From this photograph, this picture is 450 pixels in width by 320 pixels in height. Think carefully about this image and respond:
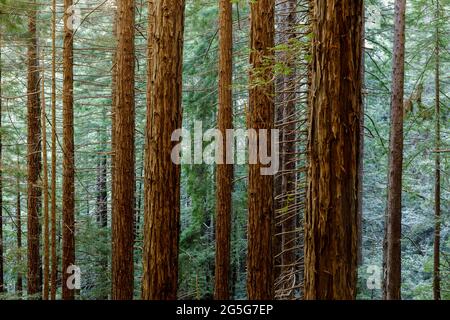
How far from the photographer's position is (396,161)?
399 inches

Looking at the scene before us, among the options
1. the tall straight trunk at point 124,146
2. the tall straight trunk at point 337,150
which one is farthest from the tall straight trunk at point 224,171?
the tall straight trunk at point 337,150

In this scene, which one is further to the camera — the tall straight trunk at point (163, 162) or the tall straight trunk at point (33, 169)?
A: the tall straight trunk at point (33, 169)

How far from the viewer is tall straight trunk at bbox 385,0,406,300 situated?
9.95 m

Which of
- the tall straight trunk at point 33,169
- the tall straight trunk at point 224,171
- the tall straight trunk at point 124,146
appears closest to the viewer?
the tall straight trunk at point 124,146

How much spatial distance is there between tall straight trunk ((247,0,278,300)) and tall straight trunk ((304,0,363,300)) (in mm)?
3651

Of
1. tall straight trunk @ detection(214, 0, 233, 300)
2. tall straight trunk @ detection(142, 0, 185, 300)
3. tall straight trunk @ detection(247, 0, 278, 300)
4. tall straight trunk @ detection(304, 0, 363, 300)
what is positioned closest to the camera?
tall straight trunk @ detection(304, 0, 363, 300)

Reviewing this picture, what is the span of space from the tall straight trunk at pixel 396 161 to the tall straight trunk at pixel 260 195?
4071 mm

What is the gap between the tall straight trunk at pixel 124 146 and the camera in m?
8.30

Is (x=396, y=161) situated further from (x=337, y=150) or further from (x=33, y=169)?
(x=33, y=169)

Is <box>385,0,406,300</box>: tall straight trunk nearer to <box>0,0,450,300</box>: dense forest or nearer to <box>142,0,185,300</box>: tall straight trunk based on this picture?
<box>0,0,450,300</box>: dense forest

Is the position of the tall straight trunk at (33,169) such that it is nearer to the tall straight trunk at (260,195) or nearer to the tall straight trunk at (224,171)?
the tall straight trunk at (224,171)

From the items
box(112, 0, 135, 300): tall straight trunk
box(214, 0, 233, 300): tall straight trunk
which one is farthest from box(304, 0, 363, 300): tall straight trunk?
box(214, 0, 233, 300): tall straight trunk

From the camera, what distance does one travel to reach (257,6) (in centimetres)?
715
